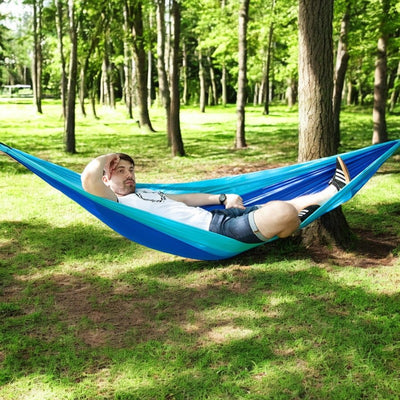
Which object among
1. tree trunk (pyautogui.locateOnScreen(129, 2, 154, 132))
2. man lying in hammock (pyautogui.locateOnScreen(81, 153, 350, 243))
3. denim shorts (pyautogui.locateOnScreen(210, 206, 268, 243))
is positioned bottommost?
denim shorts (pyautogui.locateOnScreen(210, 206, 268, 243))

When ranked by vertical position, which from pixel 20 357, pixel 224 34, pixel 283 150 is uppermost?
pixel 224 34

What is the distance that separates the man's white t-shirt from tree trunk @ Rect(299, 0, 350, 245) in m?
0.87

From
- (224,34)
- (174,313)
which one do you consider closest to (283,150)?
(174,313)

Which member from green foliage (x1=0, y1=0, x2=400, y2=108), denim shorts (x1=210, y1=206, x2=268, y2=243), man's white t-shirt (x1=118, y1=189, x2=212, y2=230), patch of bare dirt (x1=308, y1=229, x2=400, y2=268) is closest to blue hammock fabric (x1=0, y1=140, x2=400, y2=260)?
denim shorts (x1=210, y1=206, x2=268, y2=243)

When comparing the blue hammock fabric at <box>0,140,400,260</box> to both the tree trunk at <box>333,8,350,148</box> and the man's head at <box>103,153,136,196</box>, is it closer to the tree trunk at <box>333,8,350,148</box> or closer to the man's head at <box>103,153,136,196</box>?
the man's head at <box>103,153,136,196</box>

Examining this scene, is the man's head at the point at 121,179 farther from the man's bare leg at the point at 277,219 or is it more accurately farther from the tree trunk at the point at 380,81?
the tree trunk at the point at 380,81

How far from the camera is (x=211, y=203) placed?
12.1ft

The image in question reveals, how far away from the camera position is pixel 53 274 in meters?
3.43

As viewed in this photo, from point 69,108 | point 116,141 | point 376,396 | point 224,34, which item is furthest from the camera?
point 224,34

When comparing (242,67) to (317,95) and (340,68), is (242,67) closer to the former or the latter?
(340,68)

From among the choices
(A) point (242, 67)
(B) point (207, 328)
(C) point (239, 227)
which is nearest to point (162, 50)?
(A) point (242, 67)

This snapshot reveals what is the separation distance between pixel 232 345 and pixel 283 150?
7314 mm

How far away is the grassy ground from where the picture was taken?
6.96 ft

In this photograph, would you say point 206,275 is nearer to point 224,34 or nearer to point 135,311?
point 135,311
